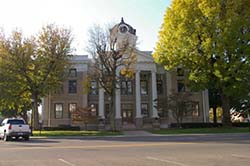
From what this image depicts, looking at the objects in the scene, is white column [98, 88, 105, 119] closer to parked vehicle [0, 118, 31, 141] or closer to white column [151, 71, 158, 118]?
white column [151, 71, 158, 118]

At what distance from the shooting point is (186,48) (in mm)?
39938

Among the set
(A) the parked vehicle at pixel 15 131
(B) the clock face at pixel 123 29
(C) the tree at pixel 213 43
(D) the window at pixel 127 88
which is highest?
(B) the clock face at pixel 123 29

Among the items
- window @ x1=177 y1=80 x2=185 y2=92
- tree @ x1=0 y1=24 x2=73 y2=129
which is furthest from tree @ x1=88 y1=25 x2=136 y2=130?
window @ x1=177 y1=80 x2=185 y2=92

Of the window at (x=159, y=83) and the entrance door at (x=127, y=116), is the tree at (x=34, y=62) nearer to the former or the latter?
the entrance door at (x=127, y=116)

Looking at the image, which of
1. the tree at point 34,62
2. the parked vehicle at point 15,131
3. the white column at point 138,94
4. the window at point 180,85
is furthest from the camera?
the window at point 180,85

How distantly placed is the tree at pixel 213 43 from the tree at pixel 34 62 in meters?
12.3

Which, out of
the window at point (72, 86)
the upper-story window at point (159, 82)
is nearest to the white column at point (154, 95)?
the upper-story window at point (159, 82)

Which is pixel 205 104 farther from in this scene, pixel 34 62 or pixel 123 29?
pixel 34 62

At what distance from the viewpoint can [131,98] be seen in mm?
53000

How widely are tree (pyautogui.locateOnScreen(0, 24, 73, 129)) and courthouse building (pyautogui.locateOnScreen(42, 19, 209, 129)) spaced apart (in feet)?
25.4

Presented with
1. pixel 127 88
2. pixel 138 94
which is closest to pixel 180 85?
pixel 138 94

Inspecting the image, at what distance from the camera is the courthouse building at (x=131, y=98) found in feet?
165

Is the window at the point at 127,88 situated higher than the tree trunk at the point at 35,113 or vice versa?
the window at the point at 127,88

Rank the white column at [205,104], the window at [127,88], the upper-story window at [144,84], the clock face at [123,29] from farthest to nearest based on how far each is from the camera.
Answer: the upper-story window at [144,84] → the window at [127,88] → the white column at [205,104] → the clock face at [123,29]
